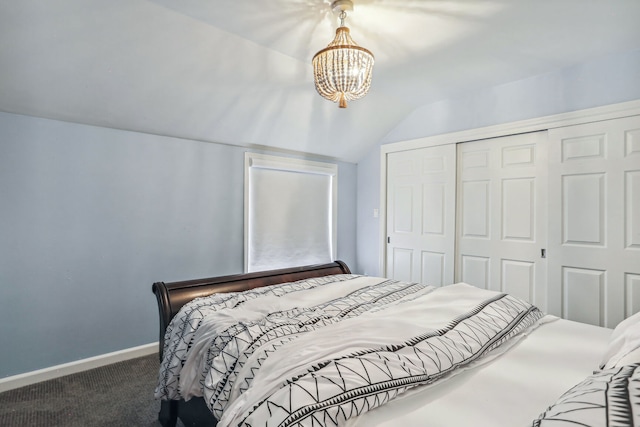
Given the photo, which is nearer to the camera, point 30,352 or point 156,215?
point 30,352

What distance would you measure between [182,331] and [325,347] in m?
0.79

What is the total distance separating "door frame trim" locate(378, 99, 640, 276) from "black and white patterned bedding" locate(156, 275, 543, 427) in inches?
74.1

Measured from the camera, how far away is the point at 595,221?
263 cm

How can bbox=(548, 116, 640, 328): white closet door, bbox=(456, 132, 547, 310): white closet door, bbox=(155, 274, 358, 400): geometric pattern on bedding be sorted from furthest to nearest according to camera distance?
bbox=(456, 132, 547, 310): white closet door → bbox=(548, 116, 640, 328): white closet door → bbox=(155, 274, 358, 400): geometric pattern on bedding

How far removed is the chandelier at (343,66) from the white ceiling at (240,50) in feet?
1.13

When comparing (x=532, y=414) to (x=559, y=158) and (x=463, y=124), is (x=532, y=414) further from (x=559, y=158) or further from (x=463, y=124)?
(x=463, y=124)

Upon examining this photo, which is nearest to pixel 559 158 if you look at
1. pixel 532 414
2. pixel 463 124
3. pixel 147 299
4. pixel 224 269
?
pixel 463 124

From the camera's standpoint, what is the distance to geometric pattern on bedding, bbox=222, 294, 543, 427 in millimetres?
829

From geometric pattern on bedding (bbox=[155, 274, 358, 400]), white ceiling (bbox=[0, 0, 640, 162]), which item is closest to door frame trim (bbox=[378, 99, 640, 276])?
white ceiling (bbox=[0, 0, 640, 162])

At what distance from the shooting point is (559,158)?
2.78 metres

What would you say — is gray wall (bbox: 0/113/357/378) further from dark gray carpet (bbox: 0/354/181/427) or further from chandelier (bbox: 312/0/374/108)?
chandelier (bbox: 312/0/374/108)

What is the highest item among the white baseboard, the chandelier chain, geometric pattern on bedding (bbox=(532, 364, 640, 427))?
the chandelier chain

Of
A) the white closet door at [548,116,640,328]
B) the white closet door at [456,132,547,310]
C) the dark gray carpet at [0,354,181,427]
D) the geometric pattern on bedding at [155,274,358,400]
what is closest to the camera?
the geometric pattern on bedding at [155,274,358,400]

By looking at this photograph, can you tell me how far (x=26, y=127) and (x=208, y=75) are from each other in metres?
1.30
